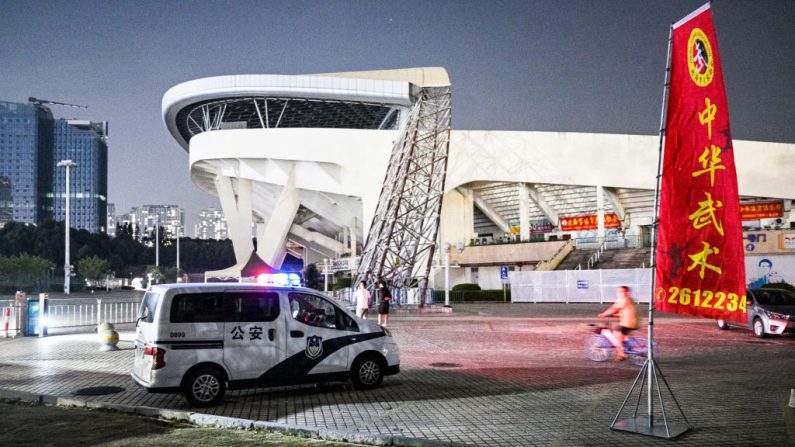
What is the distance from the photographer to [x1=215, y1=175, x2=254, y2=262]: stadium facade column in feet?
201

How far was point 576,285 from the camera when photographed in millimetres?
39219

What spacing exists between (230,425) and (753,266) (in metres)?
37.7

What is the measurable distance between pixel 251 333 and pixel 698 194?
20.2 ft

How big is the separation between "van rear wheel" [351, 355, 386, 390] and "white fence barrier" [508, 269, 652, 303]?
96.1 ft

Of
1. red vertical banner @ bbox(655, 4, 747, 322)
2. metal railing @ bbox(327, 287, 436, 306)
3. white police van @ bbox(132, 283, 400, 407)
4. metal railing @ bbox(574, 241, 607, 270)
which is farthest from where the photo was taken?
metal railing @ bbox(574, 241, 607, 270)

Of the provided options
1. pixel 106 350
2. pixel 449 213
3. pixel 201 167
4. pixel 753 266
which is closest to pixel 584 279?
pixel 753 266

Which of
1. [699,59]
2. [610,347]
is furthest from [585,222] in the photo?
[699,59]

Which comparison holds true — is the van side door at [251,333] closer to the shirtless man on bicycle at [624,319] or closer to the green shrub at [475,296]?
the shirtless man on bicycle at [624,319]

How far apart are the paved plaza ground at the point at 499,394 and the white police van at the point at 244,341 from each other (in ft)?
1.18

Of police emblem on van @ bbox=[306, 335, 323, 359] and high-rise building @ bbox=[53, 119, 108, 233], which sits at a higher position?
high-rise building @ bbox=[53, 119, 108, 233]

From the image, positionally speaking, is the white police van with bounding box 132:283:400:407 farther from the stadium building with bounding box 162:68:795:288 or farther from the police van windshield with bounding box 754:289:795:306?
the stadium building with bounding box 162:68:795:288

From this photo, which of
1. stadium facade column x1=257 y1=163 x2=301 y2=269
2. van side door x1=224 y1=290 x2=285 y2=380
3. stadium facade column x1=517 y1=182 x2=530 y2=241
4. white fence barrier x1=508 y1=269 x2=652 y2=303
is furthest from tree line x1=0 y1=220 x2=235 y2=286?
van side door x1=224 y1=290 x2=285 y2=380

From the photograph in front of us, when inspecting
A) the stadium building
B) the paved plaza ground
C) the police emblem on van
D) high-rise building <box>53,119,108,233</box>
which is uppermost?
high-rise building <box>53,119,108,233</box>

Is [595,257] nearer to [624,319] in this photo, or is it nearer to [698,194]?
[624,319]
